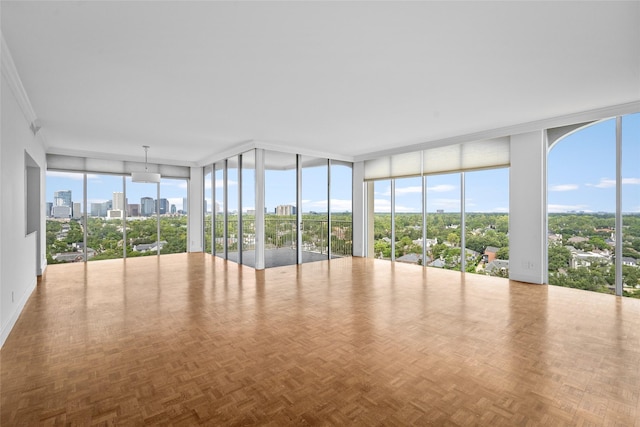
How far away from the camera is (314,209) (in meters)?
8.07

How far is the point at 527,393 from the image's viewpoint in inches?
88.0

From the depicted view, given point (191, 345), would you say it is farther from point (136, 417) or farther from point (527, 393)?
point (527, 393)

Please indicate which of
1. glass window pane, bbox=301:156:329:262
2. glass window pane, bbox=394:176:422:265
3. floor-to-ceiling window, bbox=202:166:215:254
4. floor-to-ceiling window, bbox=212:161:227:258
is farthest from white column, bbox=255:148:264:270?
glass window pane, bbox=394:176:422:265

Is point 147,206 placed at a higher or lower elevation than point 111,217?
higher

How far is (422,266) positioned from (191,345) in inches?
215

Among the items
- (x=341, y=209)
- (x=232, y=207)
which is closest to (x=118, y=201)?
(x=232, y=207)

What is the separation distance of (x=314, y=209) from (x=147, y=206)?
4.82m

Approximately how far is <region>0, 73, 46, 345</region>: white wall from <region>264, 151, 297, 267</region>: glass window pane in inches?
157

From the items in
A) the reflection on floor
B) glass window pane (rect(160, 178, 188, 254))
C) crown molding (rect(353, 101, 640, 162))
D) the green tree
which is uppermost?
crown molding (rect(353, 101, 640, 162))

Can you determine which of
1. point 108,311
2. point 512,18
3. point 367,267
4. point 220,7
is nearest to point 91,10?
point 220,7

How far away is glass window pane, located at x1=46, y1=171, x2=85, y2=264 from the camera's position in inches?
290

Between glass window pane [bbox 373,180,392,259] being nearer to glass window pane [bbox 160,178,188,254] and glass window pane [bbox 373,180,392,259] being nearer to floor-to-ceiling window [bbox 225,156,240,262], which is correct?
floor-to-ceiling window [bbox 225,156,240,262]

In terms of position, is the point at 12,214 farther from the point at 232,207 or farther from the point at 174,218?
the point at 174,218

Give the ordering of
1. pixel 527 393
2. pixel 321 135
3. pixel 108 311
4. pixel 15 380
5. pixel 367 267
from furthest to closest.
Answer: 1. pixel 367 267
2. pixel 321 135
3. pixel 108 311
4. pixel 15 380
5. pixel 527 393
